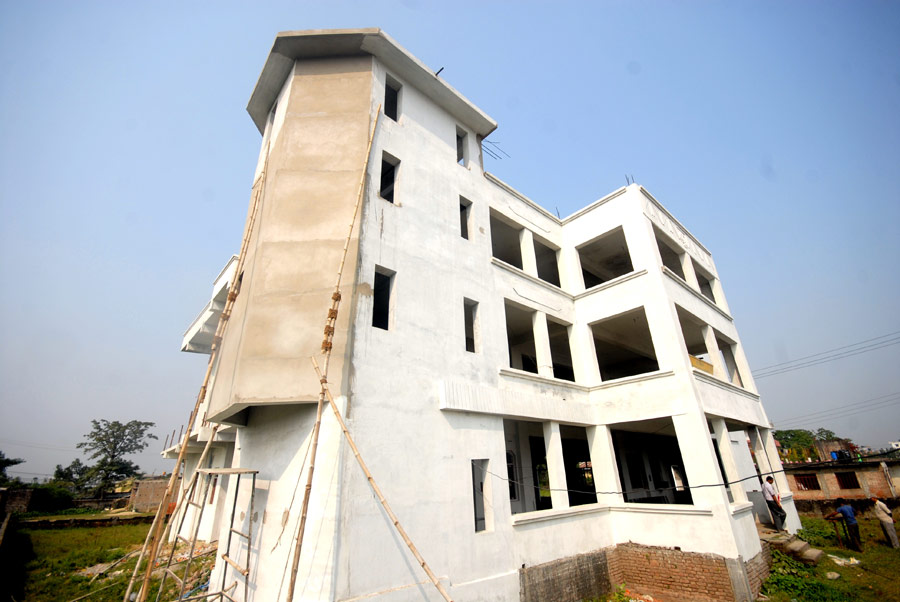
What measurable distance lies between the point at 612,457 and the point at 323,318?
1059 cm

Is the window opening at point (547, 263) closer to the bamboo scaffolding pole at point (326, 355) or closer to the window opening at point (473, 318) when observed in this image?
the window opening at point (473, 318)

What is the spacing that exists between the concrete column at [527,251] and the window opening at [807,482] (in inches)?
1119

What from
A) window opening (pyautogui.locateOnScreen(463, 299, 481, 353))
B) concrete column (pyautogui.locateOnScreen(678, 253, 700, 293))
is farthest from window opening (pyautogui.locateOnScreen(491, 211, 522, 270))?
concrete column (pyautogui.locateOnScreen(678, 253, 700, 293))

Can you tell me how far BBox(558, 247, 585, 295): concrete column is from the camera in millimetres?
16219

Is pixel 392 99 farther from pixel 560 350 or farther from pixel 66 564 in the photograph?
pixel 66 564

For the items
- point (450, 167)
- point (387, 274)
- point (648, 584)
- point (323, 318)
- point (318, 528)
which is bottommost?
point (648, 584)

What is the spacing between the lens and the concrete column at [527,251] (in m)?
15.1

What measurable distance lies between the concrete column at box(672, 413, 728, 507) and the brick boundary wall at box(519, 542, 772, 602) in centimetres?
144

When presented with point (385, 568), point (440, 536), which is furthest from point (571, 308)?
point (385, 568)

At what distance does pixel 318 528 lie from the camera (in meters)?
7.42

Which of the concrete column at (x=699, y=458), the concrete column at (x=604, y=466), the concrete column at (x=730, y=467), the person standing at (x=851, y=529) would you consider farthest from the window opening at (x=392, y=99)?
the person standing at (x=851, y=529)

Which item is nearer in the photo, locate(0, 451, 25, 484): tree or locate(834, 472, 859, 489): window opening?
locate(834, 472, 859, 489): window opening

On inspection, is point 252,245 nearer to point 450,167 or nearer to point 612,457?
point 450,167

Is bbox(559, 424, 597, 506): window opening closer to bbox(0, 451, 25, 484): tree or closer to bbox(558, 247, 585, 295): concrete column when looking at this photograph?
bbox(558, 247, 585, 295): concrete column
